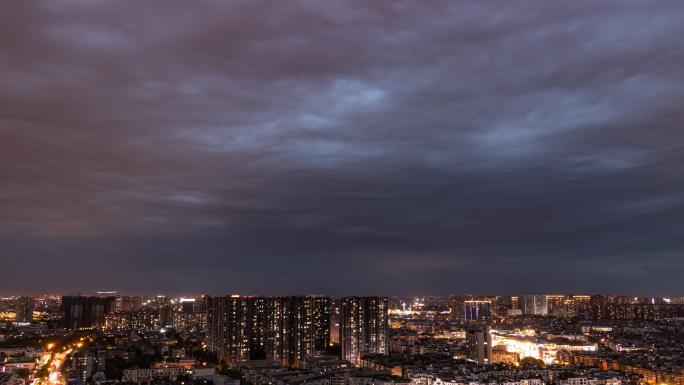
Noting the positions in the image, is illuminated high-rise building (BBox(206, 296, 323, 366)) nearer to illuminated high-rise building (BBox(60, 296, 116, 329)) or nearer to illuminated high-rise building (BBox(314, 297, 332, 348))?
illuminated high-rise building (BBox(314, 297, 332, 348))

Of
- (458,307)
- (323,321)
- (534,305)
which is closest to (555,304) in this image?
(534,305)

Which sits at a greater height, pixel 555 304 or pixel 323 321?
pixel 323 321

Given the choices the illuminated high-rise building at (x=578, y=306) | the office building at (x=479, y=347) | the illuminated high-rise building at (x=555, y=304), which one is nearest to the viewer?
the office building at (x=479, y=347)

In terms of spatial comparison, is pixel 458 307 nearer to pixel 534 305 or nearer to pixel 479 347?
pixel 534 305

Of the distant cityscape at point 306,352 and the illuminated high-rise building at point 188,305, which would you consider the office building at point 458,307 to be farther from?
the illuminated high-rise building at point 188,305

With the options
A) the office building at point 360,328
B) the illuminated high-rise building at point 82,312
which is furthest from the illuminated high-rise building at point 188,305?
the office building at point 360,328

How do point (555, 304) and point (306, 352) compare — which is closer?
point (306, 352)

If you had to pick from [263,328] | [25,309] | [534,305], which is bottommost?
[534,305]

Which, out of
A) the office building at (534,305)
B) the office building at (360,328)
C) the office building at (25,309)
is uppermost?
the office building at (360,328)
